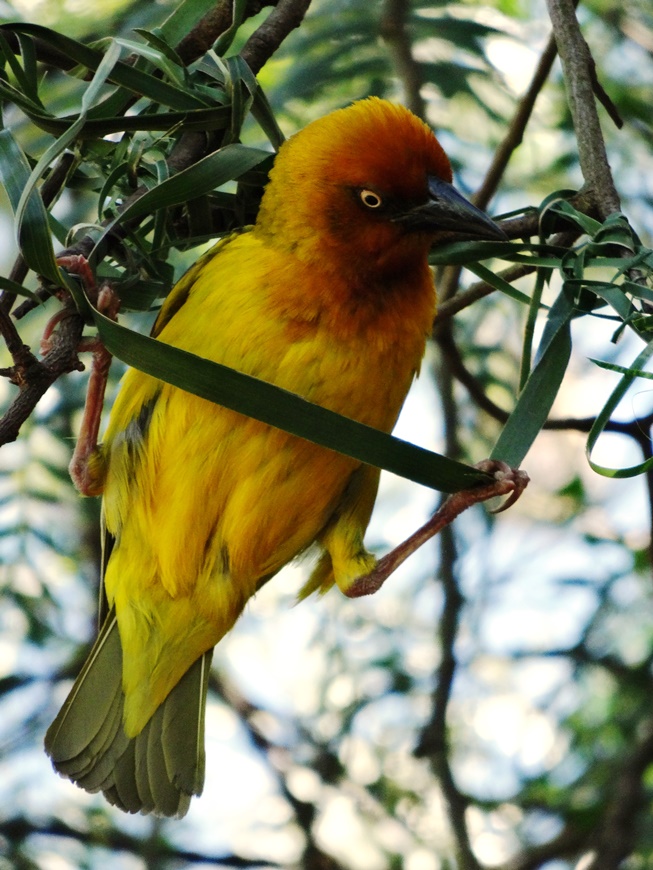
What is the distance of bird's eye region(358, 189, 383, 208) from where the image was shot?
2455 mm

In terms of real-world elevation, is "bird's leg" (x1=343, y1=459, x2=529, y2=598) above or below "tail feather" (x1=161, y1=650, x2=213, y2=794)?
above

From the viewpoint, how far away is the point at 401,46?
3135mm

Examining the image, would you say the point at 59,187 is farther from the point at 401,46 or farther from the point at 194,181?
the point at 401,46

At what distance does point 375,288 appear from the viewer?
242 cm

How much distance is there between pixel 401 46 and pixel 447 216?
105 centimetres

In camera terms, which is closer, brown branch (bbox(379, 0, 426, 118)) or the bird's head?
the bird's head

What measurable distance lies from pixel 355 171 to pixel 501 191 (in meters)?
1.07

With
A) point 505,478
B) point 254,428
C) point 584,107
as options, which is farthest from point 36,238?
point 584,107

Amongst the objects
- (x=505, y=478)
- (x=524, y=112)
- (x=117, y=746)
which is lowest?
(x=117, y=746)

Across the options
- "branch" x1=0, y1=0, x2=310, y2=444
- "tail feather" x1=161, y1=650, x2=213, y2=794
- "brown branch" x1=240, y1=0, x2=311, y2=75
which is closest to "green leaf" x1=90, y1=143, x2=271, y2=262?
"branch" x1=0, y1=0, x2=310, y2=444

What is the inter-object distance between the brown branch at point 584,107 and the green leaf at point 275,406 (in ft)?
2.01

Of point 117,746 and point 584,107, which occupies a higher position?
point 584,107

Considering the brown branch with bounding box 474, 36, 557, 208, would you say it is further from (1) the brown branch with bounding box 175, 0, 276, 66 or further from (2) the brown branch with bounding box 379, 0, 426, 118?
(1) the brown branch with bounding box 175, 0, 276, 66

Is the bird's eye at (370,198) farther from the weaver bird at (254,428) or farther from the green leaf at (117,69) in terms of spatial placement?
the green leaf at (117,69)
